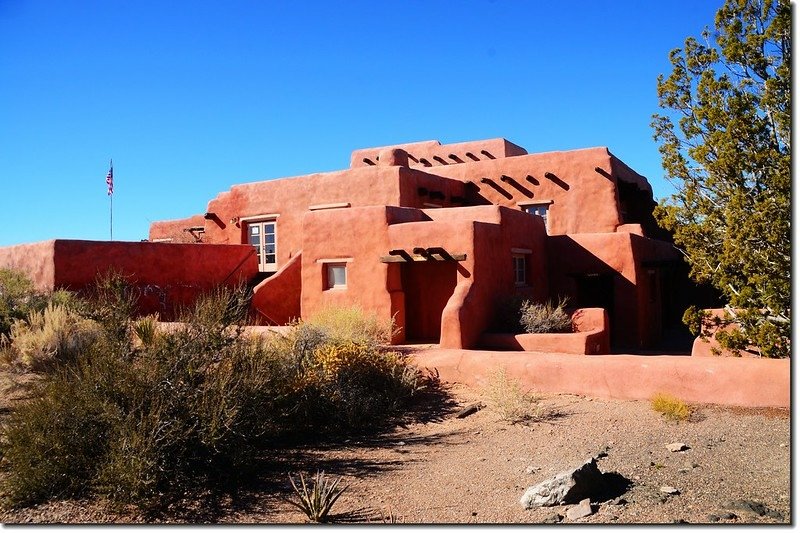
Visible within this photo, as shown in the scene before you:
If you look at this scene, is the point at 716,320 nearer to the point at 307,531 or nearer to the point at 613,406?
the point at 613,406

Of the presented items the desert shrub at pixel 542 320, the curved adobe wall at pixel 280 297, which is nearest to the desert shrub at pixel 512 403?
the desert shrub at pixel 542 320

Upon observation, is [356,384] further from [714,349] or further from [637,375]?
[714,349]

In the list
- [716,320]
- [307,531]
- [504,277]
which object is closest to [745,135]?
[716,320]

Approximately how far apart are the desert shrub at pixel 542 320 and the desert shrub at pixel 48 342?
7.76m

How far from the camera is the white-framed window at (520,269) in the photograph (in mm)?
15789

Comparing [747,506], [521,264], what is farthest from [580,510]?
[521,264]

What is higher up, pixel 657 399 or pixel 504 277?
pixel 504 277

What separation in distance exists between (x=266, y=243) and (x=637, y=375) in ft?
45.6

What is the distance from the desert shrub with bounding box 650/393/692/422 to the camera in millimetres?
8188

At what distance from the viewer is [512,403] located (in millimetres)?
8844

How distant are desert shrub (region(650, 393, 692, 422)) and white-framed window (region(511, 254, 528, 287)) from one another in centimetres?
709

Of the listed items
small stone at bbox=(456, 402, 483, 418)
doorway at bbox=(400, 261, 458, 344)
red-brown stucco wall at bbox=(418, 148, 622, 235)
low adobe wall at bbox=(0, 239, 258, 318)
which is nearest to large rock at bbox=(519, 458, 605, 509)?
small stone at bbox=(456, 402, 483, 418)

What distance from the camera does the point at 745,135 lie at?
10305 millimetres

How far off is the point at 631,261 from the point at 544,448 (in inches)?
410
